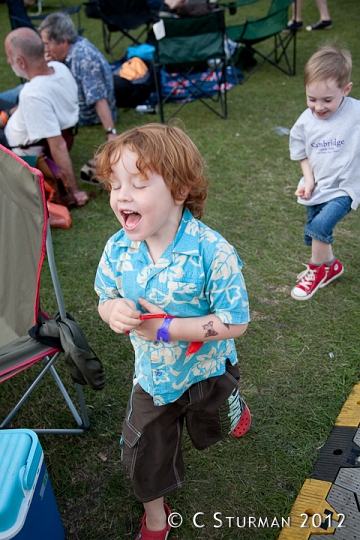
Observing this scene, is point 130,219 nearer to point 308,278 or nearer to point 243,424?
point 243,424

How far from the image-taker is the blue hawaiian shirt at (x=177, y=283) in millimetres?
1590

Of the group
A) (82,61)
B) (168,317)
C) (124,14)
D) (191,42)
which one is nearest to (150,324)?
(168,317)

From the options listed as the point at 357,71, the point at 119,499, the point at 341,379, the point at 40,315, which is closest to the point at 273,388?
the point at 341,379

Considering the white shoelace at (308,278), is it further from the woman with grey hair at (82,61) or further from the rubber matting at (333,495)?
the woman with grey hair at (82,61)

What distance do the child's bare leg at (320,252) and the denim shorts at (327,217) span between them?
85mm

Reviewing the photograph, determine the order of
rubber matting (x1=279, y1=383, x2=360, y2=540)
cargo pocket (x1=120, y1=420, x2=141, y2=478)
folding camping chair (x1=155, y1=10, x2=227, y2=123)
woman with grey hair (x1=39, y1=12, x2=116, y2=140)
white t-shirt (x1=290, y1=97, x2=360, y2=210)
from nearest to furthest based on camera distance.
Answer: cargo pocket (x1=120, y1=420, x2=141, y2=478) → rubber matting (x1=279, y1=383, x2=360, y2=540) → white t-shirt (x1=290, y1=97, x2=360, y2=210) → woman with grey hair (x1=39, y1=12, x2=116, y2=140) → folding camping chair (x1=155, y1=10, x2=227, y2=123)

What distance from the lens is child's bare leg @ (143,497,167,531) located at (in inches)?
77.3

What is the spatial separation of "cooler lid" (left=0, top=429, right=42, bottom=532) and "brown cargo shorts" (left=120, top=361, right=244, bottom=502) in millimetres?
313

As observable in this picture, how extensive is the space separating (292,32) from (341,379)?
17.1 feet

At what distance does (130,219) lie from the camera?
1.51 meters

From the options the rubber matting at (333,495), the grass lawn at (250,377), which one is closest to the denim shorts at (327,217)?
the grass lawn at (250,377)

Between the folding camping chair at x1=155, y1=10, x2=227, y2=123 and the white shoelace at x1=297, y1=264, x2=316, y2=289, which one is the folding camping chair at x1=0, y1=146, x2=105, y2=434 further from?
the folding camping chair at x1=155, y1=10, x2=227, y2=123

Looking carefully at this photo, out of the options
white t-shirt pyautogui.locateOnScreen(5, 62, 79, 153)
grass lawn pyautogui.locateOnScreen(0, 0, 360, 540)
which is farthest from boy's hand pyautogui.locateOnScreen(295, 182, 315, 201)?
white t-shirt pyautogui.locateOnScreen(5, 62, 79, 153)

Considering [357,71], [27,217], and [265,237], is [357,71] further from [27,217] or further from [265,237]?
[27,217]
